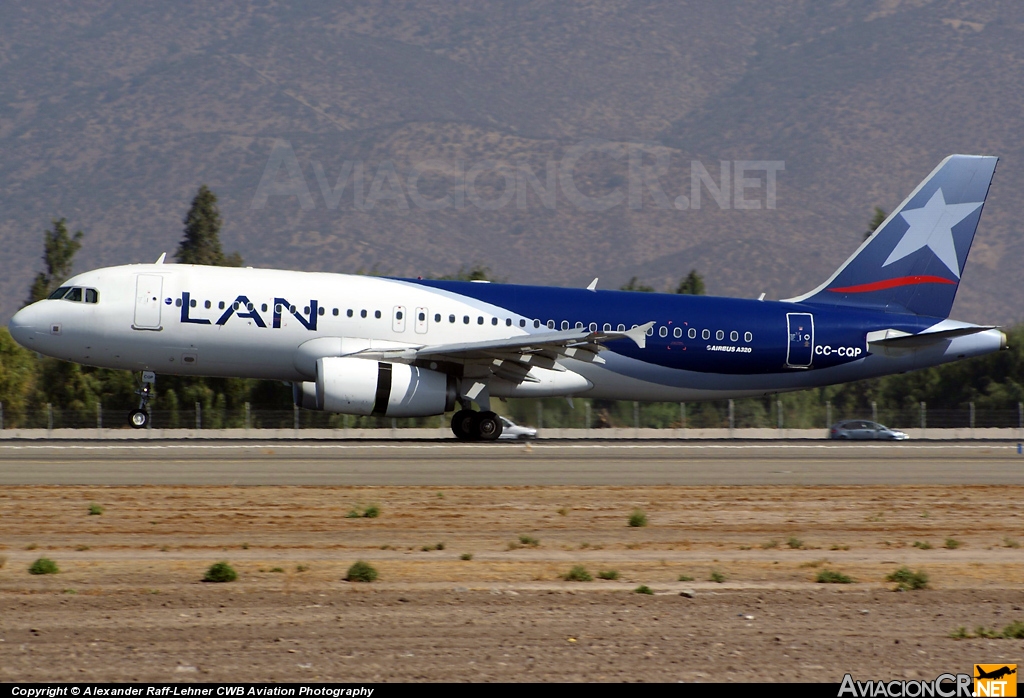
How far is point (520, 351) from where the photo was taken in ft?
94.0

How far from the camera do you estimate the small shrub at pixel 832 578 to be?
43.8 ft

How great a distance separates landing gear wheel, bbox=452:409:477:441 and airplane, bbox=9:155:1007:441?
1.5 inches

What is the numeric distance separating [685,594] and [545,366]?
57.4 ft

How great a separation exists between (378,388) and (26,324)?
8.85 metres

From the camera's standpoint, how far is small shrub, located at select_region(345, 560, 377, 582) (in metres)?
12.9

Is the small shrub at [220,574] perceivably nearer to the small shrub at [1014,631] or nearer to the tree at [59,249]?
the small shrub at [1014,631]

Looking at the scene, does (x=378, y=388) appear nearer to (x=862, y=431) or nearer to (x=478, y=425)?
(x=478, y=425)

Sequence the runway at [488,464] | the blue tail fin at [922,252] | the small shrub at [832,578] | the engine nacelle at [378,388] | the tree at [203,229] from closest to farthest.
→ the small shrub at [832,578]
the runway at [488,464]
the engine nacelle at [378,388]
the blue tail fin at [922,252]
the tree at [203,229]

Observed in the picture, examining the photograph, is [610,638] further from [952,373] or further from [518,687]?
[952,373]

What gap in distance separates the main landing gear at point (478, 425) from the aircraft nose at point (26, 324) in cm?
1051

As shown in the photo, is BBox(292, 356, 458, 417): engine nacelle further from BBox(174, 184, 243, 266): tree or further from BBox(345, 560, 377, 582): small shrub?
BBox(174, 184, 243, 266): tree

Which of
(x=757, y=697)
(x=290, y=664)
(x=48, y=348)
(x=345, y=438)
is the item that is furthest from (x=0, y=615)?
(x=345, y=438)

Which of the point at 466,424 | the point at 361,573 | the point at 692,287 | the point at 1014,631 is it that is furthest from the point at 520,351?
the point at 692,287

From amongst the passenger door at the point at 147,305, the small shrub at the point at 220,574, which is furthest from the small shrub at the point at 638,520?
the passenger door at the point at 147,305
